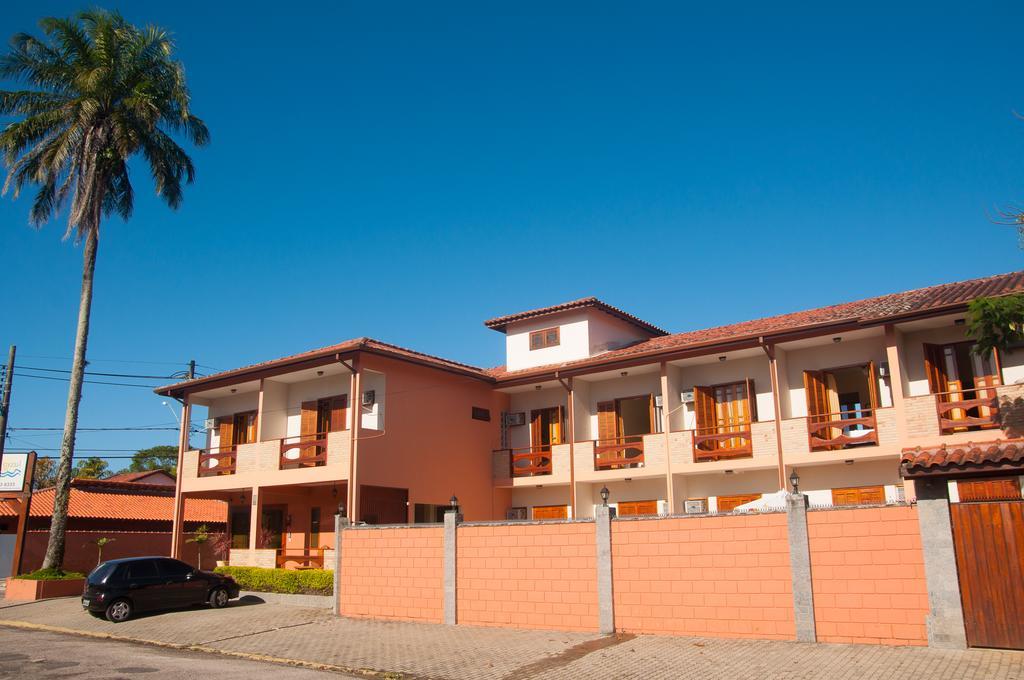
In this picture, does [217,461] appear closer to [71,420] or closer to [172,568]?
[71,420]

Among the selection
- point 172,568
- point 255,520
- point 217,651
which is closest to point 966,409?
point 217,651

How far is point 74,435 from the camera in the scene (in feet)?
81.4

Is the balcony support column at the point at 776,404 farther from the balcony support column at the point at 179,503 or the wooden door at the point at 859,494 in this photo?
the balcony support column at the point at 179,503

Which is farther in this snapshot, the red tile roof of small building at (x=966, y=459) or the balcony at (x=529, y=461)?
the balcony at (x=529, y=461)

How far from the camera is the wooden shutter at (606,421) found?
24.2m

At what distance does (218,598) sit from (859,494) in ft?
50.7

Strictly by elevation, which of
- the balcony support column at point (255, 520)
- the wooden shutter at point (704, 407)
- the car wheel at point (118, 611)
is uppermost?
the wooden shutter at point (704, 407)

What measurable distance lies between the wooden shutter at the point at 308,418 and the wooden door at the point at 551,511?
7.06 meters

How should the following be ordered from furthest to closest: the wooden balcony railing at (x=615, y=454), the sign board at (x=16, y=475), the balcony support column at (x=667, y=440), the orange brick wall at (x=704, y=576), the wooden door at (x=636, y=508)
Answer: the sign board at (x=16, y=475) < the wooden door at (x=636, y=508) < the wooden balcony railing at (x=615, y=454) < the balcony support column at (x=667, y=440) < the orange brick wall at (x=704, y=576)

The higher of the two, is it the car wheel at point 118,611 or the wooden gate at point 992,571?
the wooden gate at point 992,571

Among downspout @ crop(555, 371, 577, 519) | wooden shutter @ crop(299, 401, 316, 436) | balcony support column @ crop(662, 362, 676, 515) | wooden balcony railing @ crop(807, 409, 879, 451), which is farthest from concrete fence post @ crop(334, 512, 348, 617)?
wooden balcony railing @ crop(807, 409, 879, 451)

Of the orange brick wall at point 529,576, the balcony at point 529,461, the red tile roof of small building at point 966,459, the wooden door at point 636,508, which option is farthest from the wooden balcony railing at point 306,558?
the red tile roof of small building at point 966,459

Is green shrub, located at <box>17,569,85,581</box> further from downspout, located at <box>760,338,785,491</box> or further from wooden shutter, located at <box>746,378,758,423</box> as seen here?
downspout, located at <box>760,338,785,491</box>

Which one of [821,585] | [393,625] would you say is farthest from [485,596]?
[821,585]
